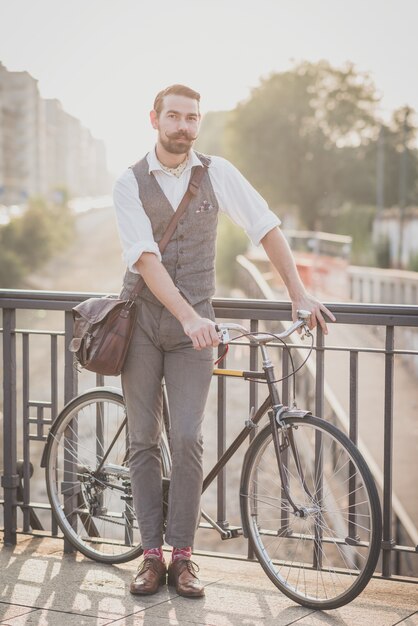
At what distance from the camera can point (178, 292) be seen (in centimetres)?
312

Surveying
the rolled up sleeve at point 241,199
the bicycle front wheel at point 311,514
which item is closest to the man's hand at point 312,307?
the rolled up sleeve at point 241,199

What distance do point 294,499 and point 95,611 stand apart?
2.58 ft

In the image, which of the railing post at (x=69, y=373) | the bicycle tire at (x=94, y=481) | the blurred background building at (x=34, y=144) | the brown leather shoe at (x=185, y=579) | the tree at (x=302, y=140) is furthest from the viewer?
the blurred background building at (x=34, y=144)

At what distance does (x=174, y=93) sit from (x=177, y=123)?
0.33 ft

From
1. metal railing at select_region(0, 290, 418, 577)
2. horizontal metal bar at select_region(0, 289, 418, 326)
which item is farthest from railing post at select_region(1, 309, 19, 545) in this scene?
horizontal metal bar at select_region(0, 289, 418, 326)

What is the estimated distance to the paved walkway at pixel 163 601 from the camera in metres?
3.20

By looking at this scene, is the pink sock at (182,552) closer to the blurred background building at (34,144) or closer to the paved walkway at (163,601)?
the paved walkway at (163,601)

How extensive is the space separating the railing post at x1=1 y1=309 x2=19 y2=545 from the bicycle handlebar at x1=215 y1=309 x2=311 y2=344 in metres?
1.32

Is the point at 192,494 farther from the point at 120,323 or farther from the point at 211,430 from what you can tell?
the point at 211,430

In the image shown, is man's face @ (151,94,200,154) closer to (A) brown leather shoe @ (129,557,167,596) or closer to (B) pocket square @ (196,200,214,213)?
(B) pocket square @ (196,200,214,213)

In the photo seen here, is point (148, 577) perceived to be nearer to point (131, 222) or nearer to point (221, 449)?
point (221, 449)

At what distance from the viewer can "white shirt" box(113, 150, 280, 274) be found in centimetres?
321

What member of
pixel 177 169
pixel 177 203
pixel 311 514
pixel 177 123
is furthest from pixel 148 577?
pixel 177 123

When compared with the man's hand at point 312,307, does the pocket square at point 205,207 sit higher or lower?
higher
